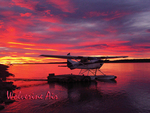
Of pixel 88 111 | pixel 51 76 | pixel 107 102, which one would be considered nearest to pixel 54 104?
pixel 88 111

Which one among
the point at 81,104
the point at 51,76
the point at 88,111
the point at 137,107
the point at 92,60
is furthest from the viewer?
the point at 51,76

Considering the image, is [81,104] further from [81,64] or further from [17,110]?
[81,64]

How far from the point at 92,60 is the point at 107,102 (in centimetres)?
996

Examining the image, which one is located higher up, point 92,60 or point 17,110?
point 92,60

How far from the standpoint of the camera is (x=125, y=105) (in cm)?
916

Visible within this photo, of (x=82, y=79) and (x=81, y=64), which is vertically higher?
(x=81, y=64)

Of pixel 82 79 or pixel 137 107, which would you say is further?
pixel 82 79

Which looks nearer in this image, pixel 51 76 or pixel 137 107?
pixel 137 107

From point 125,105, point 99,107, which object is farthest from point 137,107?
point 99,107

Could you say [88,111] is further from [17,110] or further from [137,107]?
[17,110]

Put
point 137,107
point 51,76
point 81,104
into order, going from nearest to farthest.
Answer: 1. point 137,107
2. point 81,104
3. point 51,76

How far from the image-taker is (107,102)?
9781 millimetres

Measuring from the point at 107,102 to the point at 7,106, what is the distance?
284 inches

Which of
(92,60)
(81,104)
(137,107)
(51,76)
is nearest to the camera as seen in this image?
(137,107)
